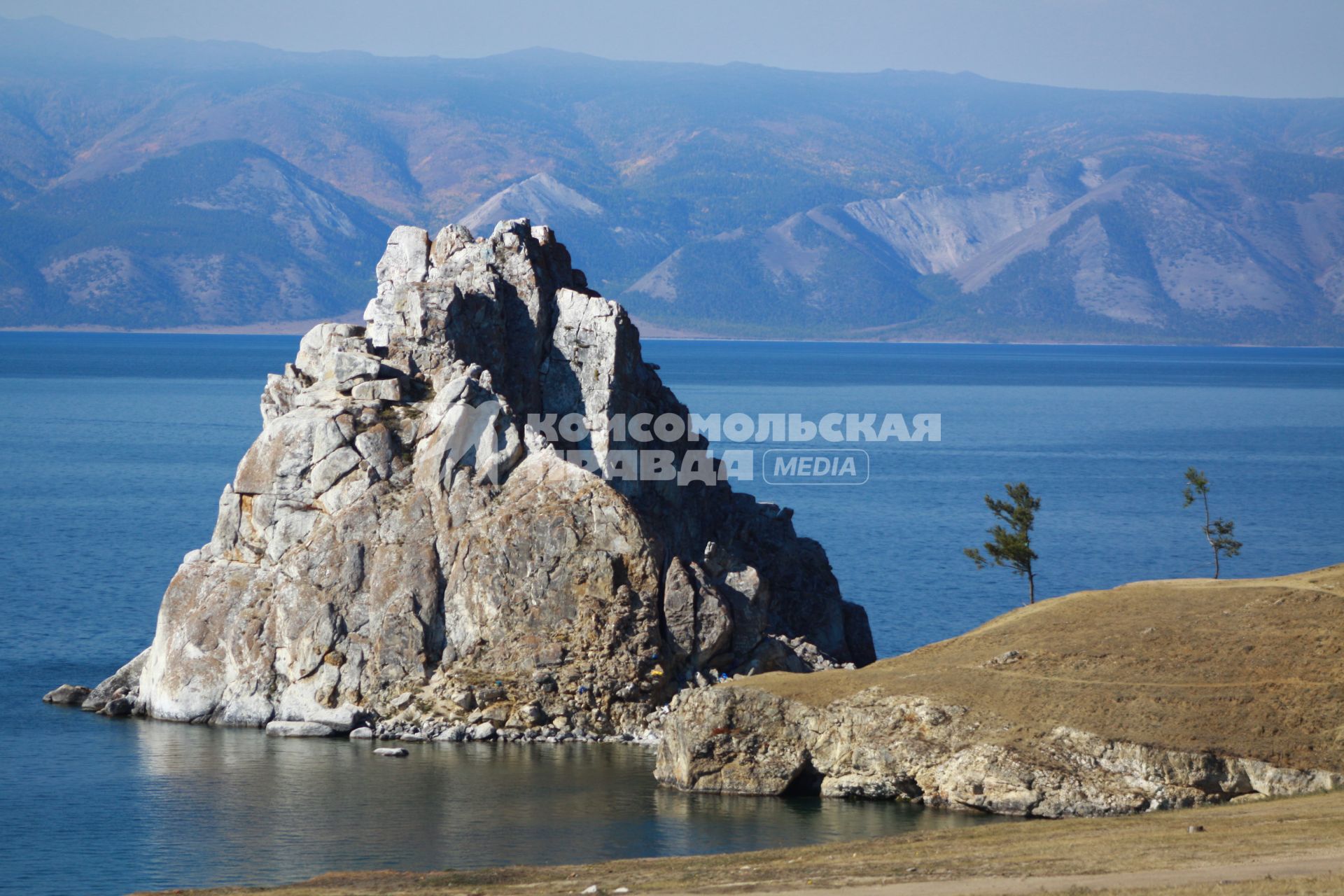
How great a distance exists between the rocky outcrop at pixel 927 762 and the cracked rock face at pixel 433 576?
873cm

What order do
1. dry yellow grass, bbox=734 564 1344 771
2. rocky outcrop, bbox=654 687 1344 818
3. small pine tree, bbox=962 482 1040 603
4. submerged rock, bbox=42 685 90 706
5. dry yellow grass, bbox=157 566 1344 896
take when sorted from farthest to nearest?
small pine tree, bbox=962 482 1040 603, submerged rock, bbox=42 685 90 706, dry yellow grass, bbox=734 564 1344 771, rocky outcrop, bbox=654 687 1344 818, dry yellow grass, bbox=157 566 1344 896

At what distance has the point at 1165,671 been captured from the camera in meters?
52.0

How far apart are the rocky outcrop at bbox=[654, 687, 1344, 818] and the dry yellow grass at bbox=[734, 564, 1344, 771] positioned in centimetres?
47

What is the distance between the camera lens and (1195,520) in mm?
125375

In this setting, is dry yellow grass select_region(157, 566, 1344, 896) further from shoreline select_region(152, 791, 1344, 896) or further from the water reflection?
the water reflection

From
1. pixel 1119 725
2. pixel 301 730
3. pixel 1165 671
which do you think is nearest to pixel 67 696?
pixel 301 730

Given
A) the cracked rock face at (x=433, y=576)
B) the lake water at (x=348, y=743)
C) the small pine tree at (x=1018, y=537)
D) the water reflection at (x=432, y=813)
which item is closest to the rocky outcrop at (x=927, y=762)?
A: the water reflection at (x=432, y=813)

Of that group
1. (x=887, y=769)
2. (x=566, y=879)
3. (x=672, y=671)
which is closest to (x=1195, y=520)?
(x=672, y=671)

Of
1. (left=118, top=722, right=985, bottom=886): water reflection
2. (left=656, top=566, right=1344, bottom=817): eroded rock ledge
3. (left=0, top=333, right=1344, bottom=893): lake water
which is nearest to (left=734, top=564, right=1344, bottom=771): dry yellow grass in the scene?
(left=656, top=566, right=1344, bottom=817): eroded rock ledge

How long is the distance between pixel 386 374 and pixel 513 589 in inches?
432

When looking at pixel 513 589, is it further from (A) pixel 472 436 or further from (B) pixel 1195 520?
(B) pixel 1195 520

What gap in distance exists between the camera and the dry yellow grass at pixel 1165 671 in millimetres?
49250

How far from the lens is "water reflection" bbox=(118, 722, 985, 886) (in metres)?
45.7

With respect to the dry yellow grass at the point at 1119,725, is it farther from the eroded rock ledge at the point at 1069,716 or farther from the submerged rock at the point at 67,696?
the submerged rock at the point at 67,696
